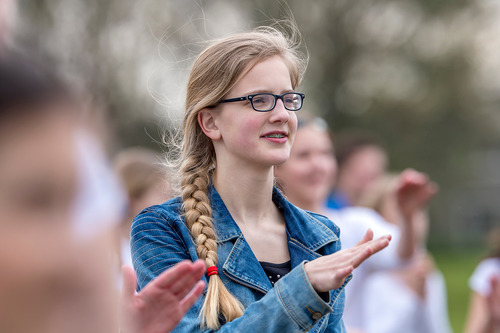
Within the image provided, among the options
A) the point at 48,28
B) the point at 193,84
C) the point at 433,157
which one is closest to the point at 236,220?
the point at 193,84

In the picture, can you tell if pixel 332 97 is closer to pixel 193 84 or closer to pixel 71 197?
pixel 193 84

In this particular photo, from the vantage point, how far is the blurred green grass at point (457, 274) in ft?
48.9

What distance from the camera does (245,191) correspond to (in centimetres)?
263

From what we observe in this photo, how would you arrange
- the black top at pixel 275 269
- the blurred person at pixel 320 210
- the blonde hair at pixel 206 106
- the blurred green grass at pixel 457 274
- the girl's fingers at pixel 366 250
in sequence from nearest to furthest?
the girl's fingers at pixel 366 250, the blonde hair at pixel 206 106, the black top at pixel 275 269, the blurred person at pixel 320 210, the blurred green grass at pixel 457 274

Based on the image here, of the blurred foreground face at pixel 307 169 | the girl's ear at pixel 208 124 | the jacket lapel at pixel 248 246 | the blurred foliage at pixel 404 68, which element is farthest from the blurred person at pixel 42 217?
the blurred foliage at pixel 404 68

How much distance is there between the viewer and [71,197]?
83 cm

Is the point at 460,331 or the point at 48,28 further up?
the point at 48,28

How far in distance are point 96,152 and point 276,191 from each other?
198cm

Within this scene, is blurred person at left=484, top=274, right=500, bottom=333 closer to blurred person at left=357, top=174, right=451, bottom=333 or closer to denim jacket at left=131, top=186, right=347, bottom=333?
blurred person at left=357, top=174, right=451, bottom=333

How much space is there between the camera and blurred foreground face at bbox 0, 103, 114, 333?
792 millimetres

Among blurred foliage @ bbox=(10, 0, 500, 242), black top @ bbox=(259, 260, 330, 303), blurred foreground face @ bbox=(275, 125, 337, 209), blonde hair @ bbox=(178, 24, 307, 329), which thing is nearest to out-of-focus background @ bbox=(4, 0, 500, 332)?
blurred foliage @ bbox=(10, 0, 500, 242)

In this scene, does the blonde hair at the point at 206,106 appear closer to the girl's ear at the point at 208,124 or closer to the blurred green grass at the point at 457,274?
the girl's ear at the point at 208,124

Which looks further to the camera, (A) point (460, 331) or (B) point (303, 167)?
(A) point (460, 331)

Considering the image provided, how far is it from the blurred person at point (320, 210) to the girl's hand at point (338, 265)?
2.11 m
